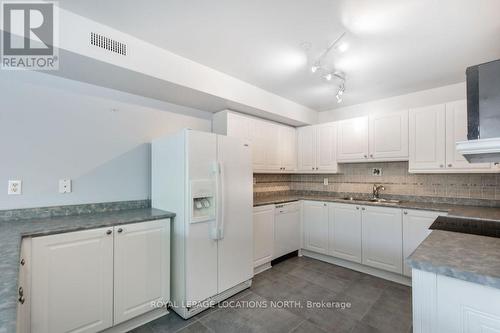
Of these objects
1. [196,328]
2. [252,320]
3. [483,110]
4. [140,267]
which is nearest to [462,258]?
[483,110]

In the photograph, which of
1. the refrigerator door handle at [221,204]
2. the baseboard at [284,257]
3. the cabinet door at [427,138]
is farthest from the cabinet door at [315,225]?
the refrigerator door handle at [221,204]

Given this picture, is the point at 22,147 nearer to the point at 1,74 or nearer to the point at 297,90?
the point at 1,74

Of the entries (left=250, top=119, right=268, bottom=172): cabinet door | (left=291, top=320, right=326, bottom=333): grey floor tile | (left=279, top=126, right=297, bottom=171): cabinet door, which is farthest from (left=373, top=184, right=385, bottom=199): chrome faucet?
(left=291, top=320, right=326, bottom=333): grey floor tile

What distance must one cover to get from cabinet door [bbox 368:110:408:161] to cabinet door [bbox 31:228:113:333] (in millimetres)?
3228

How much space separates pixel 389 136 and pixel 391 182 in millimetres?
706

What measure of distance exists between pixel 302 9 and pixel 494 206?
297 cm

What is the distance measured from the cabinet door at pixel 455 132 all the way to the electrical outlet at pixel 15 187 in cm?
414

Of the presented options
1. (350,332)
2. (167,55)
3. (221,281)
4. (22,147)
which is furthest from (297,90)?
(22,147)

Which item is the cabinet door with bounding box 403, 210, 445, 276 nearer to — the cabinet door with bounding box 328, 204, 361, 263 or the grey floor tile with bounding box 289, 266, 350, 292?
the cabinet door with bounding box 328, 204, 361, 263

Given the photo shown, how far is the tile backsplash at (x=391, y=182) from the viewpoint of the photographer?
2.69 m

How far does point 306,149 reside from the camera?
3916 millimetres

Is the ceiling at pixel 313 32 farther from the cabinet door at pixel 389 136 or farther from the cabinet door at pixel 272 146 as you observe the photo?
the cabinet door at pixel 272 146

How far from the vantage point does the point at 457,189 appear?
2812mm

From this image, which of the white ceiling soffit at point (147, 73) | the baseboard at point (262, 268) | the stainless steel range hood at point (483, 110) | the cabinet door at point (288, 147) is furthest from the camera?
the cabinet door at point (288, 147)
